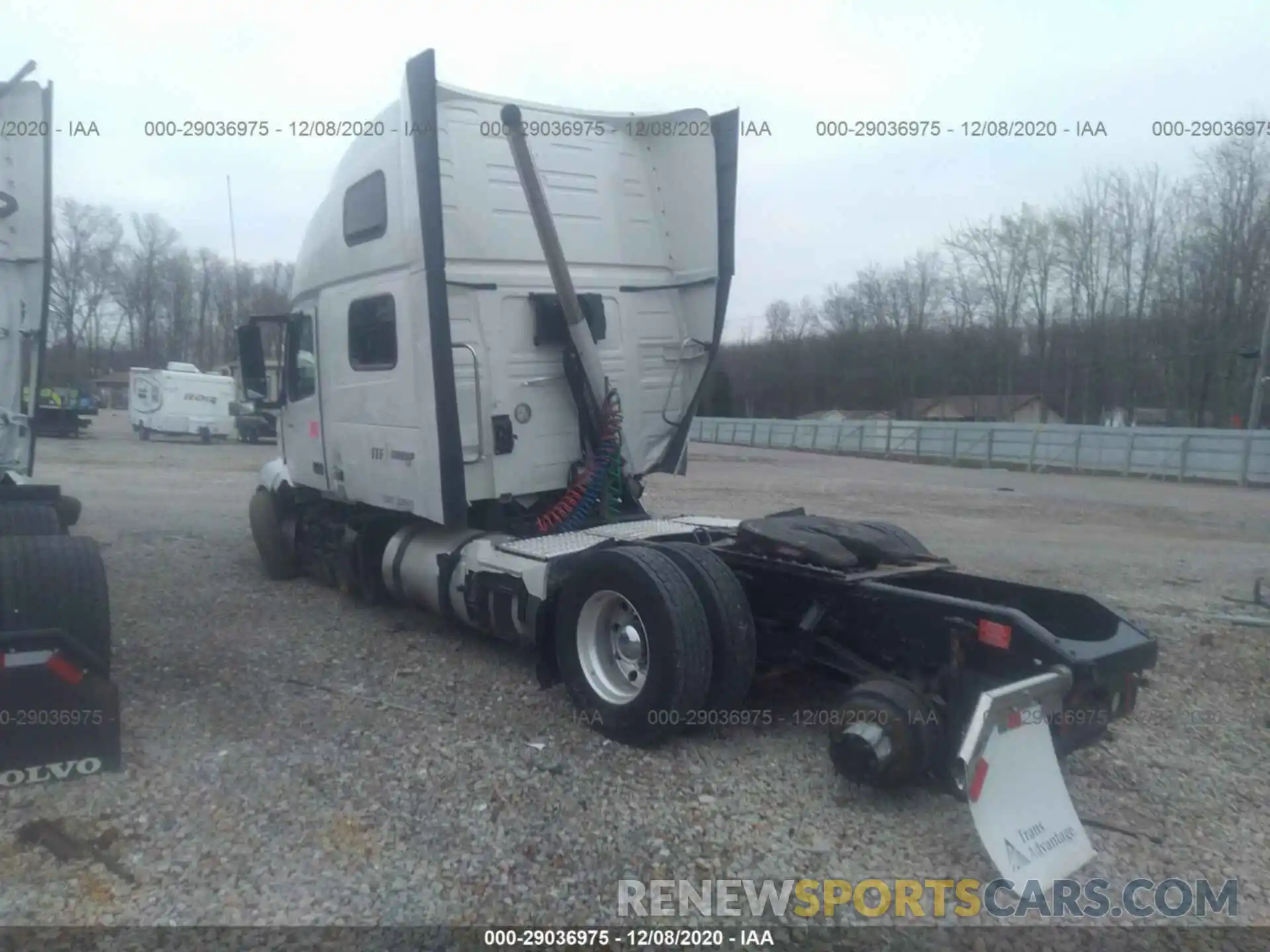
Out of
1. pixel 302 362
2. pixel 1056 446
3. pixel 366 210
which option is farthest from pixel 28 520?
pixel 1056 446

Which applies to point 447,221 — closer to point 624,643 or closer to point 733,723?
point 624,643

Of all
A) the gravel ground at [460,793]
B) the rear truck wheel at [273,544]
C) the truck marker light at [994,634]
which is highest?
the truck marker light at [994,634]

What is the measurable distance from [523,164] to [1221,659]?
19.5 feet

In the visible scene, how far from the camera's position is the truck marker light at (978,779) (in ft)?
12.3

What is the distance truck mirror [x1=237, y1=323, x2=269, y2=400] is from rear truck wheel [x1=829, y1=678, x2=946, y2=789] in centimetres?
654

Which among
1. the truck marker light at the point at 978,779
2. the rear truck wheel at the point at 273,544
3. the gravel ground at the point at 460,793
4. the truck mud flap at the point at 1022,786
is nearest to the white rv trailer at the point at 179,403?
the rear truck wheel at the point at 273,544

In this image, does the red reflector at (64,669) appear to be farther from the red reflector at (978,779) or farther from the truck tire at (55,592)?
the red reflector at (978,779)

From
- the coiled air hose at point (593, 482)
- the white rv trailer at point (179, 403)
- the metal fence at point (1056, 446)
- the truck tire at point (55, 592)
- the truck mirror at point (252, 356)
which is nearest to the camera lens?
the truck tire at point (55, 592)

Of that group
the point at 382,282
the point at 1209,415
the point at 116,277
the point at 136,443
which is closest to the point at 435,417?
the point at 382,282

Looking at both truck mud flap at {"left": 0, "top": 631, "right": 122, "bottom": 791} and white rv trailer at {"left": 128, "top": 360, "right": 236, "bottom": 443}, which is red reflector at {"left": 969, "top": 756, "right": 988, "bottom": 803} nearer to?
truck mud flap at {"left": 0, "top": 631, "right": 122, "bottom": 791}

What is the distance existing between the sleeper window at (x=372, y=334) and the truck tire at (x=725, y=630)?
2977mm

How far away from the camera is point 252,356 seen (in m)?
8.94

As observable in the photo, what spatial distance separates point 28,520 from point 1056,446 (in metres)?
30.5

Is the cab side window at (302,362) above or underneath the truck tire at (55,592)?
above
